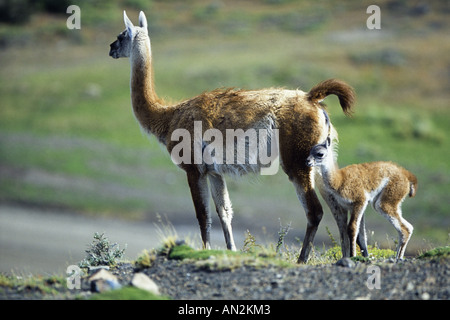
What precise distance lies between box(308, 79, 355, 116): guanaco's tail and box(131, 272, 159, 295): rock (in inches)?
144

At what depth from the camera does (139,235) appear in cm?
2525

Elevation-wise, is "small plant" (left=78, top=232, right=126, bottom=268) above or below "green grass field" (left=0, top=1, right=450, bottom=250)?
below

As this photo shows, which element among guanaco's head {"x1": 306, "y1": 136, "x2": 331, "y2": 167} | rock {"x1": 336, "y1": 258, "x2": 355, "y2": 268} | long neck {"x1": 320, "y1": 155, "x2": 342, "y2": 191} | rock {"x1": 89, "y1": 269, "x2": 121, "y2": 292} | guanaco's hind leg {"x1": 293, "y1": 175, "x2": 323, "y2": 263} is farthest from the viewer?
long neck {"x1": 320, "y1": 155, "x2": 342, "y2": 191}

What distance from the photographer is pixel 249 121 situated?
10.4 metres

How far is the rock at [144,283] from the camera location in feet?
27.4

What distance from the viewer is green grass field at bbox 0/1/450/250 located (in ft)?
90.6

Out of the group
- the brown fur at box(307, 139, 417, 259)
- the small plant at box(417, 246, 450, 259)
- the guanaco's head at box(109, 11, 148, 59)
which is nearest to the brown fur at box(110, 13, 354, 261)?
the brown fur at box(307, 139, 417, 259)

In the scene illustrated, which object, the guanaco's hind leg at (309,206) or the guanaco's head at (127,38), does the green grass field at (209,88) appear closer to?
the guanaco's hind leg at (309,206)

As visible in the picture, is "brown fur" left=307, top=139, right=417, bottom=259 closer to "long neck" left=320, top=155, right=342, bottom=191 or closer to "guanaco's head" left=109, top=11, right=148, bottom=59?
"long neck" left=320, top=155, right=342, bottom=191

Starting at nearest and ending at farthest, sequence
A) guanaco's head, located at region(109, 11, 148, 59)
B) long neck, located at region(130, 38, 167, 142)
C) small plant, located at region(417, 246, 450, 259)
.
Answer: small plant, located at region(417, 246, 450, 259) → long neck, located at region(130, 38, 167, 142) → guanaco's head, located at region(109, 11, 148, 59)

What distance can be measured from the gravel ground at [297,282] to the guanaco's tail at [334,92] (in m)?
2.55

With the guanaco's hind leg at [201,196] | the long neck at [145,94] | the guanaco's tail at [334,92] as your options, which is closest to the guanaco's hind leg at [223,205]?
the guanaco's hind leg at [201,196]

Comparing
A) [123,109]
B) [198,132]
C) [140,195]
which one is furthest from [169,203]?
[198,132]

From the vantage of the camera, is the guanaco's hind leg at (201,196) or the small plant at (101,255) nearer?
the small plant at (101,255)
